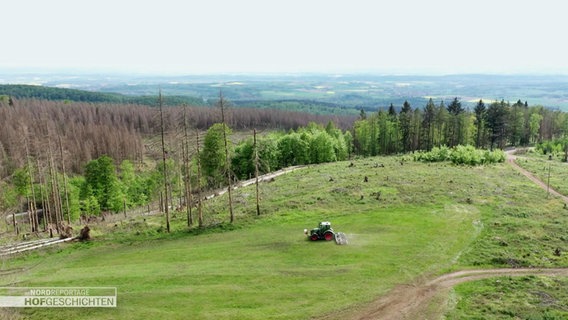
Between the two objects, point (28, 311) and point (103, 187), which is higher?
point (28, 311)

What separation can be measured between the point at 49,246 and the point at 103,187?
42.6m

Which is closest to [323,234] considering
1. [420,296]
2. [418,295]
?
[418,295]

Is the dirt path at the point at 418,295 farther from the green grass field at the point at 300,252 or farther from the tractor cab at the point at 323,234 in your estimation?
the tractor cab at the point at 323,234

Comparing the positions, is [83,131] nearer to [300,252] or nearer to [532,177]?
[300,252]

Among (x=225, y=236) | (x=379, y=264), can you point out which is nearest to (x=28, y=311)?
(x=225, y=236)

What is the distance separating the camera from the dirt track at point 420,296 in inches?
1017

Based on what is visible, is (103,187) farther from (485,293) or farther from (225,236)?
(485,293)

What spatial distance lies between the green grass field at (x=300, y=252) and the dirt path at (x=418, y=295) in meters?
0.86

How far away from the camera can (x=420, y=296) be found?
2830cm

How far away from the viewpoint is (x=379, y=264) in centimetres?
3284

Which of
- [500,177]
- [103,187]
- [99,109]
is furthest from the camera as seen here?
[99,109]

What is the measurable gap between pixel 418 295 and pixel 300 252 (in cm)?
1097

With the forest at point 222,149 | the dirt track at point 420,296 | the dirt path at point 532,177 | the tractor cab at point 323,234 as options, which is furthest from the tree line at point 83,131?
the dirt path at point 532,177

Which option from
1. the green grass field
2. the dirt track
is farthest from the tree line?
the dirt track
